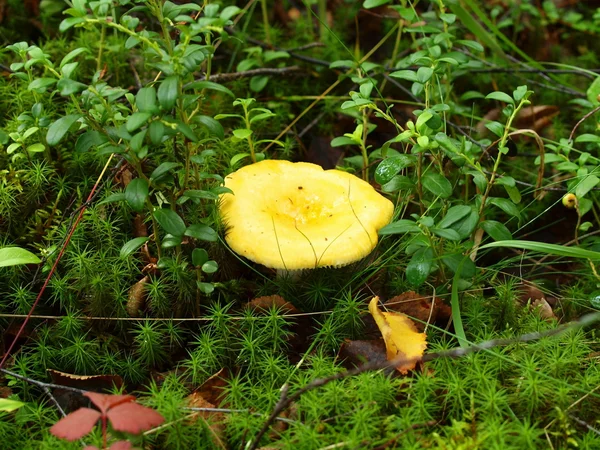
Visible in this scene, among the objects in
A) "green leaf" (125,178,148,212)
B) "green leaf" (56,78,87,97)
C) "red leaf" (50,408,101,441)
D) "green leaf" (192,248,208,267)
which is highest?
"green leaf" (56,78,87,97)

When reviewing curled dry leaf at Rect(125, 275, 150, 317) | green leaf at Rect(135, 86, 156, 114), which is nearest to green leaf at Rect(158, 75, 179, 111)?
green leaf at Rect(135, 86, 156, 114)

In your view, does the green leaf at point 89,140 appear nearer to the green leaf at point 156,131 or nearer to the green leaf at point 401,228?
the green leaf at point 156,131

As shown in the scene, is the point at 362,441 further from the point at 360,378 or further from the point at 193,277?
the point at 193,277

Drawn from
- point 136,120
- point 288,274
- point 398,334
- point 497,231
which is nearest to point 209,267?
point 288,274

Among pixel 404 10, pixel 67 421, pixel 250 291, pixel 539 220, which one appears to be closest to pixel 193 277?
pixel 250 291

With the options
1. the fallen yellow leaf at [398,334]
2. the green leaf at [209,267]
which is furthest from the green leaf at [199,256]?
the fallen yellow leaf at [398,334]

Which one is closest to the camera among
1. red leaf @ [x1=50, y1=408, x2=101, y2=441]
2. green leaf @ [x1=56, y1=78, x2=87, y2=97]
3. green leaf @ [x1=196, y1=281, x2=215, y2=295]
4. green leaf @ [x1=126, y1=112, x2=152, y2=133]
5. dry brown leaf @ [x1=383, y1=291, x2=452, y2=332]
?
red leaf @ [x1=50, y1=408, x2=101, y2=441]

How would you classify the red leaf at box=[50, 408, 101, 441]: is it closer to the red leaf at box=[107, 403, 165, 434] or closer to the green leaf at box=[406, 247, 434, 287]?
the red leaf at box=[107, 403, 165, 434]
